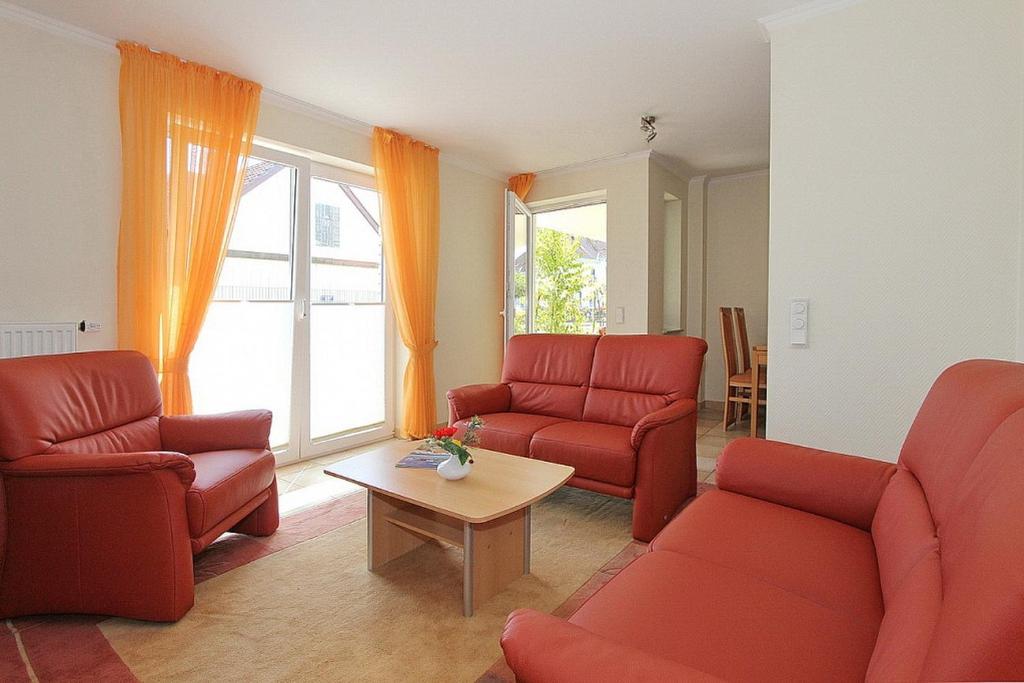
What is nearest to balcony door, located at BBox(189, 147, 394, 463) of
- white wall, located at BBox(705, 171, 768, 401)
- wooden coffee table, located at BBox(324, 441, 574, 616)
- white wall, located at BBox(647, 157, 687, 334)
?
wooden coffee table, located at BBox(324, 441, 574, 616)

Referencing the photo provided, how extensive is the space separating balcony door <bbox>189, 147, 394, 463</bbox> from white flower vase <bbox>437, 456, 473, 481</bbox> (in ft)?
7.00

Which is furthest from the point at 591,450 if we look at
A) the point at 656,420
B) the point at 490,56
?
the point at 490,56

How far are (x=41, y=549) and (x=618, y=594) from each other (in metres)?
2.06

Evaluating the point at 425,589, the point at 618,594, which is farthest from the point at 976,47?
the point at 425,589

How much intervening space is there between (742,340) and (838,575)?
14.9 ft

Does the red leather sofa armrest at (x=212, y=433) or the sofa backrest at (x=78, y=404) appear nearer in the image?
the sofa backrest at (x=78, y=404)

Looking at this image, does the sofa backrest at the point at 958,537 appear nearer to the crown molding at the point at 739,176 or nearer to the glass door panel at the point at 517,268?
the glass door panel at the point at 517,268

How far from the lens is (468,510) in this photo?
6.06ft

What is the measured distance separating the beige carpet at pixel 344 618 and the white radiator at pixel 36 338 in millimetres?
1584

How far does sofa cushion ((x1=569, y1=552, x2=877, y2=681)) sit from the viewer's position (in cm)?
100

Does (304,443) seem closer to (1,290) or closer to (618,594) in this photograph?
(1,290)

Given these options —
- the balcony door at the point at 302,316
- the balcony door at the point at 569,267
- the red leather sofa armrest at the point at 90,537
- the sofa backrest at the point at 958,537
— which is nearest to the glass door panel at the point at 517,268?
the balcony door at the point at 569,267

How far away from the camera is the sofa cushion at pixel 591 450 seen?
2.64m

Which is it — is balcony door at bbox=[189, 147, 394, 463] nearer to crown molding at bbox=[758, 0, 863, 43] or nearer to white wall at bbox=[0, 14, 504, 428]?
white wall at bbox=[0, 14, 504, 428]
